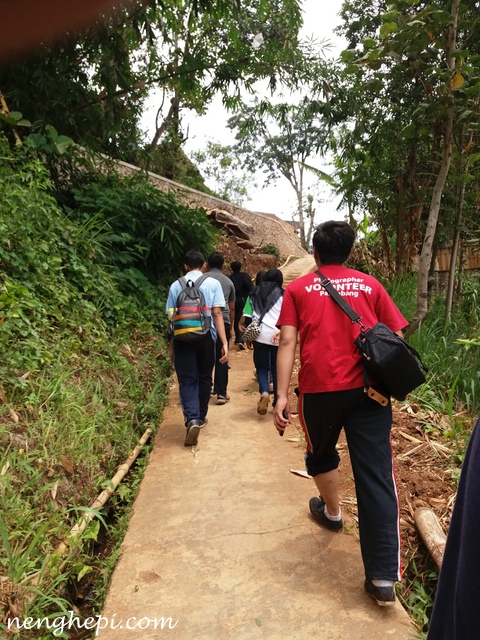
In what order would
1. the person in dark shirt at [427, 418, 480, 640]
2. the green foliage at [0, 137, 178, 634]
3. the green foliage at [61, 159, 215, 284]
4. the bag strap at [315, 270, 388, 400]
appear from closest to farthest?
the person in dark shirt at [427, 418, 480, 640]
the bag strap at [315, 270, 388, 400]
the green foliage at [0, 137, 178, 634]
the green foliage at [61, 159, 215, 284]

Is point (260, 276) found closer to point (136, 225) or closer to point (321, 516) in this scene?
point (136, 225)

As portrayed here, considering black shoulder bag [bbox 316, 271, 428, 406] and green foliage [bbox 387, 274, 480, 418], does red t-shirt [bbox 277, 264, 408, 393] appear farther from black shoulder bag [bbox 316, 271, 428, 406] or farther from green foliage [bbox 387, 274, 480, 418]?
green foliage [bbox 387, 274, 480, 418]

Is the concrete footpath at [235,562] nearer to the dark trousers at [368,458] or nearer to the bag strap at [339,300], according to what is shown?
the dark trousers at [368,458]

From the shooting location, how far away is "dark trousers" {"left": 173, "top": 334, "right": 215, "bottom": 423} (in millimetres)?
4688

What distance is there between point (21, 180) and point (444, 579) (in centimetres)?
659

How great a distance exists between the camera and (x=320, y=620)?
7.98ft

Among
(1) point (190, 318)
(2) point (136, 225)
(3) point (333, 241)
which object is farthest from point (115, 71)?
(3) point (333, 241)

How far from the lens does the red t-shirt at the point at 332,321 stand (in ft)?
8.40

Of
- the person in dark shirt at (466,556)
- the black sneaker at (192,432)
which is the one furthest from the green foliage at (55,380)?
the person in dark shirt at (466,556)

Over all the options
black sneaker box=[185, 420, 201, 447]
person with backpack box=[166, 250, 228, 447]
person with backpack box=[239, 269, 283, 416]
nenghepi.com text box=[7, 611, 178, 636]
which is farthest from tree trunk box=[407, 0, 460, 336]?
nenghepi.com text box=[7, 611, 178, 636]

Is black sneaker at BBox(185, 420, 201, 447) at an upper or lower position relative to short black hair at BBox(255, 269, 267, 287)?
lower

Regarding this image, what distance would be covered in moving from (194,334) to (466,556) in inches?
155

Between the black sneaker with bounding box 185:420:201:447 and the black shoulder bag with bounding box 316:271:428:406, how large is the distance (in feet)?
7.92

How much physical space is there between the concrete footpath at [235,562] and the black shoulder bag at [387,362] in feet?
3.54
